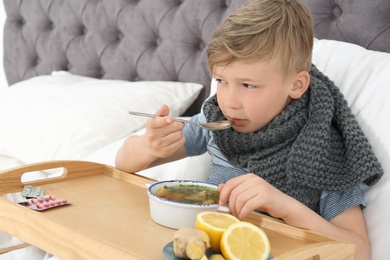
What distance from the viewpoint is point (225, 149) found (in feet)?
4.03

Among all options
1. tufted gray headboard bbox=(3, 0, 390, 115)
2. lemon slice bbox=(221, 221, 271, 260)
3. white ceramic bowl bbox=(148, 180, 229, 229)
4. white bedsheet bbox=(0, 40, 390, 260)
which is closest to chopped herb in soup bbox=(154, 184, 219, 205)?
white ceramic bowl bbox=(148, 180, 229, 229)

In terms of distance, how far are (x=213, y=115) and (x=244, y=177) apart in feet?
0.94

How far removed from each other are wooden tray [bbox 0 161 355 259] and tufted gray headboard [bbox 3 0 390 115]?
0.74 metres

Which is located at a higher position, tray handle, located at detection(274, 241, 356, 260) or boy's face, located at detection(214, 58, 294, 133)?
boy's face, located at detection(214, 58, 294, 133)

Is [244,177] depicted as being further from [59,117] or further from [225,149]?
[59,117]

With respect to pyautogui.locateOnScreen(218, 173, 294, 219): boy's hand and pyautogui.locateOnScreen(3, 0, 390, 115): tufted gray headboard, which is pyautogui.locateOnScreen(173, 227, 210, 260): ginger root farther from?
pyautogui.locateOnScreen(3, 0, 390, 115): tufted gray headboard

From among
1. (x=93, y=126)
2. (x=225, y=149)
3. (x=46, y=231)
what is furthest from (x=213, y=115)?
(x=93, y=126)

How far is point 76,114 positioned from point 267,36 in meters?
0.89

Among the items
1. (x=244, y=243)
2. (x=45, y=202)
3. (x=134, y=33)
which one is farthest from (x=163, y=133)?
(x=134, y=33)

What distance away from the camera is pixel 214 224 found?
827 millimetres

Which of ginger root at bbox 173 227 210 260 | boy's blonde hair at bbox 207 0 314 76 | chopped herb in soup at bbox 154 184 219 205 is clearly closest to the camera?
ginger root at bbox 173 227 210 260

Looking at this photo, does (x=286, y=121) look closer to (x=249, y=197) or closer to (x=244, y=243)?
(x=249, y=197)

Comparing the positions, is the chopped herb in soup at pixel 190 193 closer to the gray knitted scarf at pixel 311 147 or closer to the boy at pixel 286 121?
the boy at pixel 286 121

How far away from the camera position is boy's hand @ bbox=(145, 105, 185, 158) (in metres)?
1.04
